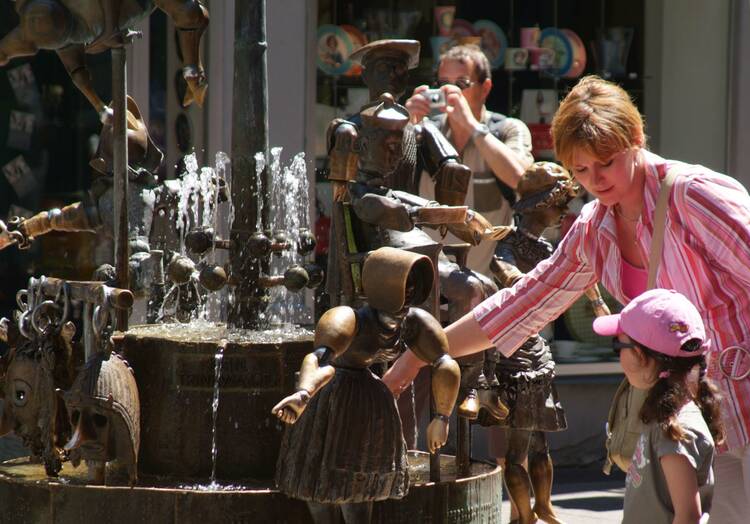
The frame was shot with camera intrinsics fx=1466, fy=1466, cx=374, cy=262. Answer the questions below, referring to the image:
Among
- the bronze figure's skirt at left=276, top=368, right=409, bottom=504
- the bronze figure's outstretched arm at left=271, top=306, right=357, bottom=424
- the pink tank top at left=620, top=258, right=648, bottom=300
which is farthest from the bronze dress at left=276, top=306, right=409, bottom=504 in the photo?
the pink tank top at left=620, top=258, right=648, bottom=300

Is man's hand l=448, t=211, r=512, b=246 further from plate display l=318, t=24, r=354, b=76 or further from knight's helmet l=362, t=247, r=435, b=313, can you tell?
plate display l=318, t=24, r=354, b=76

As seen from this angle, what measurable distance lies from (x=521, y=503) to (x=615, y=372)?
12.5 feet

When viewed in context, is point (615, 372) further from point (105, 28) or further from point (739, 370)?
point (739, 370)

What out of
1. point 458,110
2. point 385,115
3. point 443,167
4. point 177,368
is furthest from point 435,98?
point 177,368

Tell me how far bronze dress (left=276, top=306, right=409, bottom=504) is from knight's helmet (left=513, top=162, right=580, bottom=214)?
2.12 meters

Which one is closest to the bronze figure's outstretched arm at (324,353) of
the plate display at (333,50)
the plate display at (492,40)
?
the plate display at (333,50)

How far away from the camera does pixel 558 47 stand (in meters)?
10.2

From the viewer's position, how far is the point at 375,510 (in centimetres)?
492

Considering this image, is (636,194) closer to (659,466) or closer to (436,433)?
(659,466)

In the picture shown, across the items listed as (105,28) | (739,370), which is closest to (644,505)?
(739,370)

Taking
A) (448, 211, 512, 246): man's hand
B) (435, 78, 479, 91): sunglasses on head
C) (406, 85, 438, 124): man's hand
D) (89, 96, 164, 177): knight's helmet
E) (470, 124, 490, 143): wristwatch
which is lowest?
(448, 211, 512, 246): man's hand

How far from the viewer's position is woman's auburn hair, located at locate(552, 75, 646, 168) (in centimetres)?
384

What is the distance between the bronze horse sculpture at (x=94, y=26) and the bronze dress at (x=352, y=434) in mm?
1501

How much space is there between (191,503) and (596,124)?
1.92 metres
